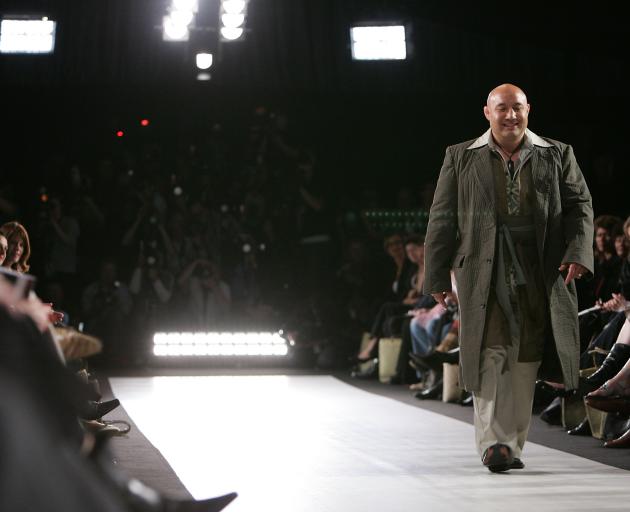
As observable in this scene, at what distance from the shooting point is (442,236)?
4.20 m

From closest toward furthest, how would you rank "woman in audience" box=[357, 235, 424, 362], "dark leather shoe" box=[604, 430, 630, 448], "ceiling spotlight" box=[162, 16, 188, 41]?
"dark leather shoe" box=[604, 430, 630, 448] → "woman in audience" box=[357, 235, 424, 362] → "ceiling spotlight" box=[162, 16, 188, 41]

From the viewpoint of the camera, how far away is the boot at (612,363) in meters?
4.95

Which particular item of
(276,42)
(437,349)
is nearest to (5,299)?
(437,349)

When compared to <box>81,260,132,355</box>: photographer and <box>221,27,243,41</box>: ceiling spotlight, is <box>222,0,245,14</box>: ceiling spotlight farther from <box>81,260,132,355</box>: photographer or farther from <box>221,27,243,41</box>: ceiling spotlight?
<box>81,260,132,355</box>: photographer

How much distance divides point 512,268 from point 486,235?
15 centimetres

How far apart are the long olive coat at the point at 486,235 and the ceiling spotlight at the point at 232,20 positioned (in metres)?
7.52

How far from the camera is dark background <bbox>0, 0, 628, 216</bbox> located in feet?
41.5

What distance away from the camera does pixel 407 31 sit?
12969 millimetres

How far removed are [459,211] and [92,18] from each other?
939 centimetres

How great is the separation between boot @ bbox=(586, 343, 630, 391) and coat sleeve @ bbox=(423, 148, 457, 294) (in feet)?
3.75

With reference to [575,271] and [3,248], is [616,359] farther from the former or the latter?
[3,248]

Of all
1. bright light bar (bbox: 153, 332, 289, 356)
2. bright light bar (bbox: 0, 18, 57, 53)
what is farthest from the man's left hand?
bright light bar (bbox: 0, 18, 57, 53)

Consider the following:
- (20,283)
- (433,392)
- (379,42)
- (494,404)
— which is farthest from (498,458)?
(379,42)

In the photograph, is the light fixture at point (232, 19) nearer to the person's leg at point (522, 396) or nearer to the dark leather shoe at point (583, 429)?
the dark leather shoe at point (583, 429)
